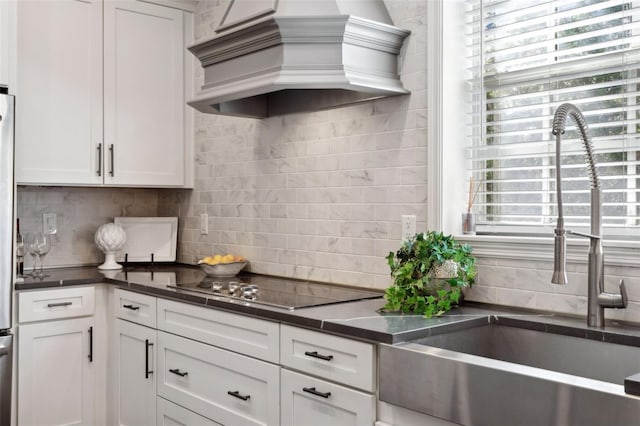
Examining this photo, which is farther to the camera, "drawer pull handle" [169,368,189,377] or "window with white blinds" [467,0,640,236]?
"drawer pull handle" [169,368,189,377]

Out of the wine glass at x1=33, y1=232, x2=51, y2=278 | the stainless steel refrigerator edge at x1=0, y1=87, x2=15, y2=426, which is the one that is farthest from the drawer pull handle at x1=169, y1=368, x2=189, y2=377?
the wine glass at x1=33, y1=232, x2=51, y2=278

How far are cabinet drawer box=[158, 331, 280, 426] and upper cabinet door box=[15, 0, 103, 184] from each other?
106 cm

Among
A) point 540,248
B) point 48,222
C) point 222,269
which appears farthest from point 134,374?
point 540,248

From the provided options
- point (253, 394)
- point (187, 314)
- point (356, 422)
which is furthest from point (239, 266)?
point (356, 422)

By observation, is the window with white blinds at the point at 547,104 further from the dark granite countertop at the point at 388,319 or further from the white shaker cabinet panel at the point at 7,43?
the white shaker cabinet panel at the point at 7,43

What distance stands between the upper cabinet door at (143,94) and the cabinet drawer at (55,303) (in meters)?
0.63

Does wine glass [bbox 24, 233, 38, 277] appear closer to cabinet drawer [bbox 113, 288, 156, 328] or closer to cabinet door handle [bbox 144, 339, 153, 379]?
cabinet drawer [bbox 113, 288, 156, 328]

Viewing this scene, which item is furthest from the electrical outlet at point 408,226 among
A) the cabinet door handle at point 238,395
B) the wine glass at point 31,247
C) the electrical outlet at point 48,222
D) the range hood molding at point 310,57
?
the electrical outlet at point 48,222

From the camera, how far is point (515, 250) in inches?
90.5

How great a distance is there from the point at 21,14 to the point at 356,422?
2448mm

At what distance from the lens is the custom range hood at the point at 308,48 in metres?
2.47

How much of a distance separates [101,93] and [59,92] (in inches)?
8.6

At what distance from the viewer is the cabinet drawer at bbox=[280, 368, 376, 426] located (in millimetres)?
1966

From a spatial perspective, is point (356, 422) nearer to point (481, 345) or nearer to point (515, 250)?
point (481, 345)
